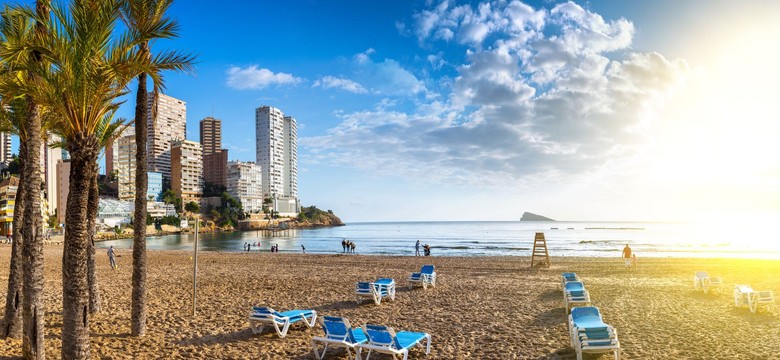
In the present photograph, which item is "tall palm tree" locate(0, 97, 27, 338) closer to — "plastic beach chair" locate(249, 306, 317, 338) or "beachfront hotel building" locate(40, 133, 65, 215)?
"plastic beach chair" locate(249, 306, 317, 338)

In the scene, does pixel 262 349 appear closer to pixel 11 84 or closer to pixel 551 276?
pixel 11 84

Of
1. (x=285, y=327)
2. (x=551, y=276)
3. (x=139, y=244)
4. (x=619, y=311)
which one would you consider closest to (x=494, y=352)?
(x=285, y=327)

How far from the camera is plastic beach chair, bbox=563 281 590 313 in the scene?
13.1 meters

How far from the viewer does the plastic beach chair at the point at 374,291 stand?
47.6ft

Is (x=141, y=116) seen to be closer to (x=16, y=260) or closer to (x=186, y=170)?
(x=16, y=260)

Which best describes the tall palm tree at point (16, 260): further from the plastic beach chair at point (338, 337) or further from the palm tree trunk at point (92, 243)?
the plastic beach chair at point (338, 337)

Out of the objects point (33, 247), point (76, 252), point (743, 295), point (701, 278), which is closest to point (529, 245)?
point (701, 278)

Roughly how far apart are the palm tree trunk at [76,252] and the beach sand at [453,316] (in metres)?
2.54

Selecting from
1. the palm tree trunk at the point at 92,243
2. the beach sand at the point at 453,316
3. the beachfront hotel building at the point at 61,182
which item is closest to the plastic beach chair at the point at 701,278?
the beach sand at the point at 453,316

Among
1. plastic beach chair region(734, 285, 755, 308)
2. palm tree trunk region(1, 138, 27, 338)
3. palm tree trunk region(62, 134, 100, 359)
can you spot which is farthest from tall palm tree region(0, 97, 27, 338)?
plastic beach chair region(734, 285, 755, 308)

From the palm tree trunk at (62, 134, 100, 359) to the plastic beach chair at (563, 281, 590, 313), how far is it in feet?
35.9

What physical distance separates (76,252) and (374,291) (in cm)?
928

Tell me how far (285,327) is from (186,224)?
145 m

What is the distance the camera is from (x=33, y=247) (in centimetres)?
745
